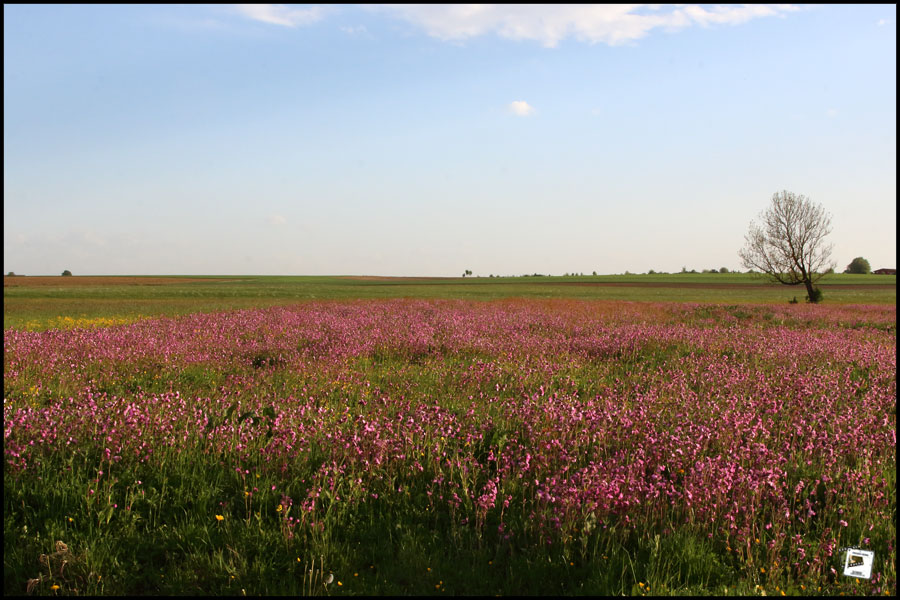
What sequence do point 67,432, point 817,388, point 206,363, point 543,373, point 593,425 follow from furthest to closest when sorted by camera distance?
point 206,363 → point 543,373 → point 817,388 → point 593,425 → point 67,432

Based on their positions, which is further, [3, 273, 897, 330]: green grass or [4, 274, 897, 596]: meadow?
[3, 273, 897, 330]: green grass

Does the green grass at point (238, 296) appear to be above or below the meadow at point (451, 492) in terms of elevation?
above

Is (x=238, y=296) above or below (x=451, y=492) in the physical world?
above

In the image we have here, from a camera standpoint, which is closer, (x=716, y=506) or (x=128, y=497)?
(x=716, y=506)

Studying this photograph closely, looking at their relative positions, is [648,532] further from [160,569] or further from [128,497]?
[128,497]

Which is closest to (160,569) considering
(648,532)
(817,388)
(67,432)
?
(67,432)

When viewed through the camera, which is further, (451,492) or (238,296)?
(238,296)

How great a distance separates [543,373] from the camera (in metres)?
8.61

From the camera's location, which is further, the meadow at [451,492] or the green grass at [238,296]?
the green grass at [238,296]

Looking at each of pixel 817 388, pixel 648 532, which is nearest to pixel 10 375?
pixel 648 532

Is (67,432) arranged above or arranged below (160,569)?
above

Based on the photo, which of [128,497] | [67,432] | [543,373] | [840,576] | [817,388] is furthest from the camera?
[543,373]

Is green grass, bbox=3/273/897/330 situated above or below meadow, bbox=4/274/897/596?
above

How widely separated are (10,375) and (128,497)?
5.48m
